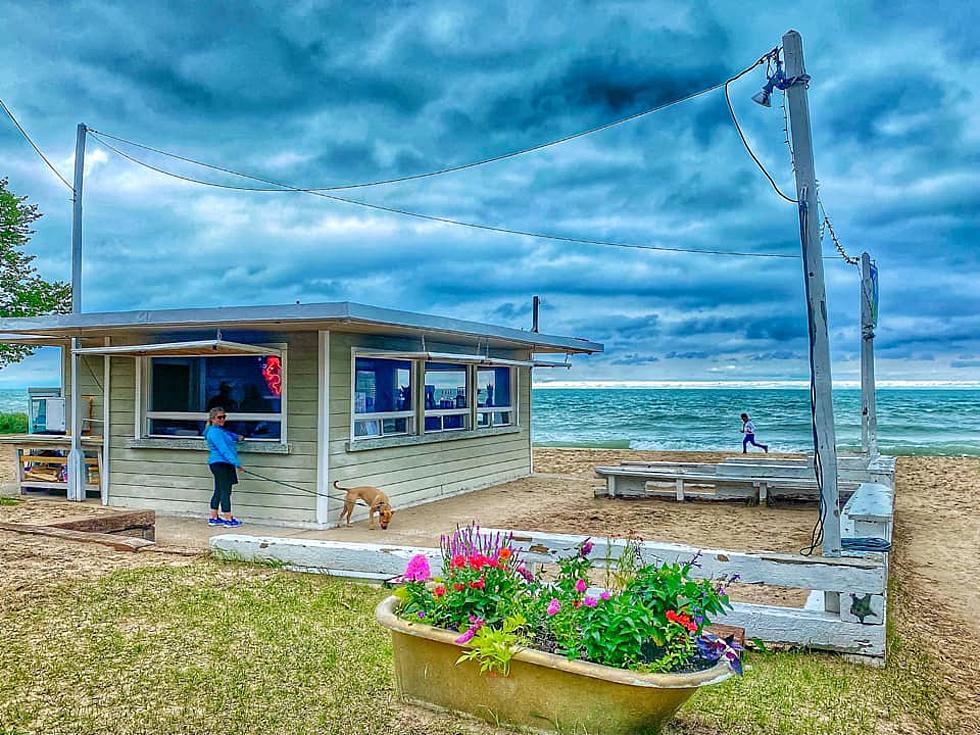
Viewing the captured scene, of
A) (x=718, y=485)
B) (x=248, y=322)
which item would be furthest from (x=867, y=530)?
(x=248, y=322)

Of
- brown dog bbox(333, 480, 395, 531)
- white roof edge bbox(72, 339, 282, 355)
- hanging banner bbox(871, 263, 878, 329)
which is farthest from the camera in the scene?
hanging banner bbox(871, 263, 878, 329)

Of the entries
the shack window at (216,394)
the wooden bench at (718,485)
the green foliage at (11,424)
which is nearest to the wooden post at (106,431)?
the shack window at (216,394)

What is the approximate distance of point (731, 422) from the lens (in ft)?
167

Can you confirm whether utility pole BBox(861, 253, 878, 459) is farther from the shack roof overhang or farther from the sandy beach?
the shack roof overhang

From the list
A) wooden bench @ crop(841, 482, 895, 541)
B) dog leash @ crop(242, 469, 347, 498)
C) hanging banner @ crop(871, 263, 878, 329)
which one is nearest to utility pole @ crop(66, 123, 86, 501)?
dog leash @ crop(242, 469, 347, 498)

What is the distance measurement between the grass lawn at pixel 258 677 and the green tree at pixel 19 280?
809 inches

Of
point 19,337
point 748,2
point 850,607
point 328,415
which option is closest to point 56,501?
point 19,337

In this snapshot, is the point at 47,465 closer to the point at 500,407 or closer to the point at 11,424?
the point at 500,407

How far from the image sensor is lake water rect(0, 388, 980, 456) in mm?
37594

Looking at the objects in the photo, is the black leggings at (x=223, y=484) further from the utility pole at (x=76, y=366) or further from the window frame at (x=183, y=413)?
the utility pole at (x=76, y=366)

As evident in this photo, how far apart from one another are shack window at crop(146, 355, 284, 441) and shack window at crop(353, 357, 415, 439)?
102 centimetres

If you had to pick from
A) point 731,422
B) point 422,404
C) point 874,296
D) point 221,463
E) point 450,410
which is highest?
point 874,296

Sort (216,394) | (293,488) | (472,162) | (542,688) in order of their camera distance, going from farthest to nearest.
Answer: (472,162) < (216,394) < (293,488) < (542,688)

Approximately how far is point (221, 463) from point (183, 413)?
1.42 metres
